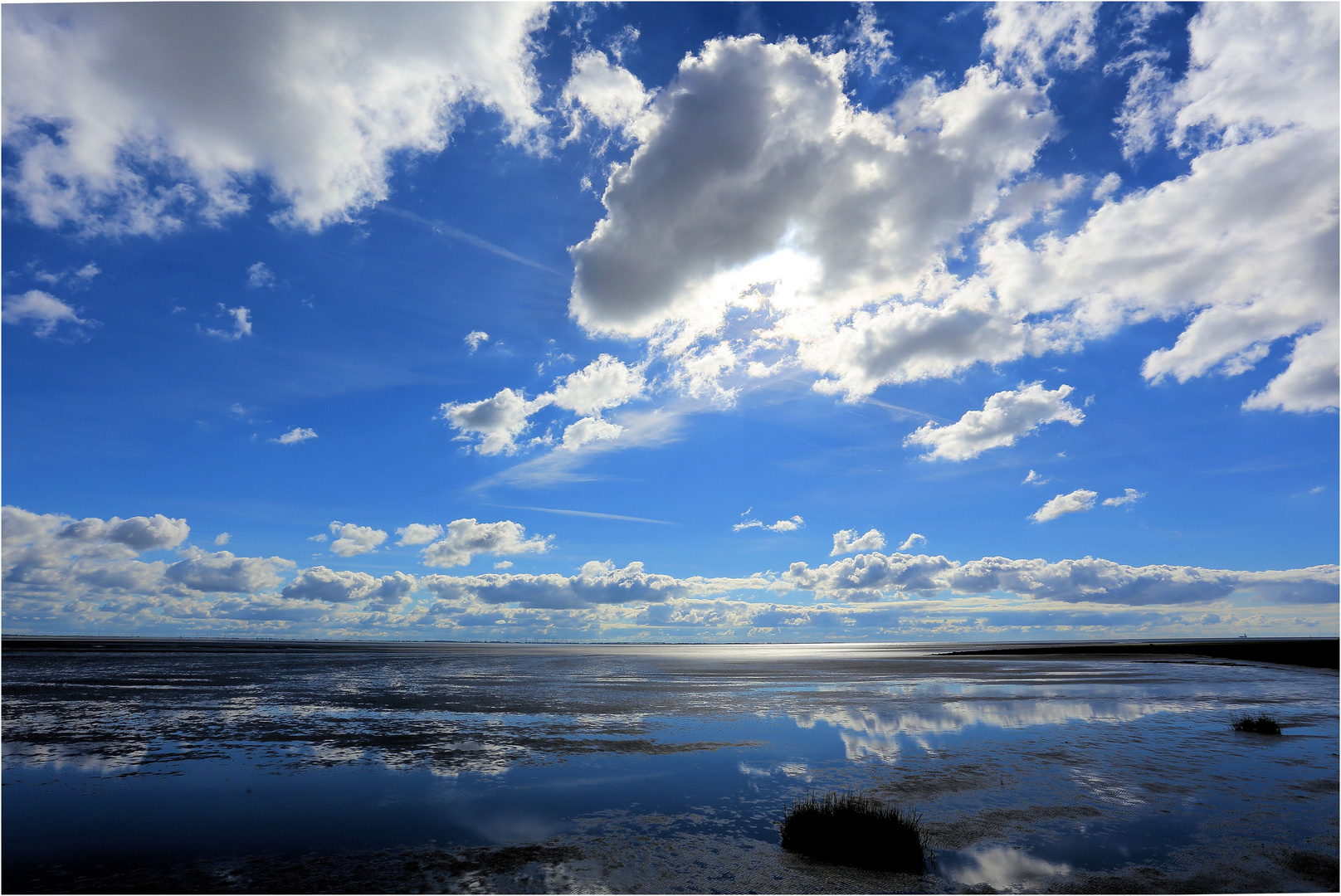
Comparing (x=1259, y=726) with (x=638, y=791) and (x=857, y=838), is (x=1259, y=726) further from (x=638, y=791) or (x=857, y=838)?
(x=638, y=791)

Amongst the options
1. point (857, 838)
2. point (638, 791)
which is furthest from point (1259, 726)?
point (638, 791)

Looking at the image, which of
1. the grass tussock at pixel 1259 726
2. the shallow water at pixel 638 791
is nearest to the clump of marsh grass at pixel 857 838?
the shallow water at pixel 638 791

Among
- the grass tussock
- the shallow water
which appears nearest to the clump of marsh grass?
the shallow water

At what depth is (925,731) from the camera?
2345cm

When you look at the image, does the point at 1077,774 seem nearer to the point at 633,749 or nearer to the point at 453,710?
the point at 633,749

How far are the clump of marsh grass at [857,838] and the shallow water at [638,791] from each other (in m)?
0.51

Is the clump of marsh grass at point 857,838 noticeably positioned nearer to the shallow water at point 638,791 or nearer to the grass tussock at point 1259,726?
the shallow water at point 638,791

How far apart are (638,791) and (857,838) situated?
5870mm

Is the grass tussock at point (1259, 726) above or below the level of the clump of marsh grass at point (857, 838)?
below

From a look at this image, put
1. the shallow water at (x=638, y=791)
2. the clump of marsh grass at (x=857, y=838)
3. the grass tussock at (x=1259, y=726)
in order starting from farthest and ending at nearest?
1. the grass tussock at (x=1259, y=726)
2. the clump of marsh grass at (x=857, y=838)
3. the shallow water at (x=638, y=791)

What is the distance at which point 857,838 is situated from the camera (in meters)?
11.2

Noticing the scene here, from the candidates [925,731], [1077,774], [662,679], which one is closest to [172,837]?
[1077,774]

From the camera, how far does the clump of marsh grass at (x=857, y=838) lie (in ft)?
35.4

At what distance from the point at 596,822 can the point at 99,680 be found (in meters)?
45.5
